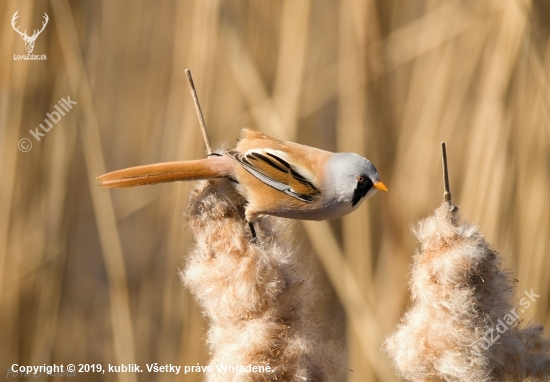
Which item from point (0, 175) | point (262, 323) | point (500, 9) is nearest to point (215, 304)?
point (262, 323)

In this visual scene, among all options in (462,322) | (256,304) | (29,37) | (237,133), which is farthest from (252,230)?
(29,37)

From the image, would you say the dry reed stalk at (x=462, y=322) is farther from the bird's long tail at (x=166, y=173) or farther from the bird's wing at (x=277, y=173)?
the bird's long tail at (x=166, y=173)

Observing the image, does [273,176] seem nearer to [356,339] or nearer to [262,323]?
[262,323]

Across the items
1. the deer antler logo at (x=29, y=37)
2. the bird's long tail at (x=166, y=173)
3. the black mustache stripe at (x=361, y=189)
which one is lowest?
the black mustache stripe at (x=361, y=189)

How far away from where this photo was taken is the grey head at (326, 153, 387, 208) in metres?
1.54

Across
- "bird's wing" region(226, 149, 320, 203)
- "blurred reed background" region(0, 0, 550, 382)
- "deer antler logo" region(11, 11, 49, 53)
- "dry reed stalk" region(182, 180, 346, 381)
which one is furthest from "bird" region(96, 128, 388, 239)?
"deer antler logo" region(11, 11, 49, 53)

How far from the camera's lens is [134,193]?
2.21 meters

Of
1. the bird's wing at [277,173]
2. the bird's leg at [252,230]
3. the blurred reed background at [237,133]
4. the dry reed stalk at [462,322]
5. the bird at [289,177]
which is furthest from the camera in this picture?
the blurred reed background at [237,133]

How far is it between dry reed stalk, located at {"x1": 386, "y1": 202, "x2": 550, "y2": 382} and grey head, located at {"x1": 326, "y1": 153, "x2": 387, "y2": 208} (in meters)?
0.38

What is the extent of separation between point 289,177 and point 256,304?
529 millimetres

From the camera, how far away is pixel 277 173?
5.39 feet

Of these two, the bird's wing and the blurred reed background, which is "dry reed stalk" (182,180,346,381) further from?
the blurred reed background

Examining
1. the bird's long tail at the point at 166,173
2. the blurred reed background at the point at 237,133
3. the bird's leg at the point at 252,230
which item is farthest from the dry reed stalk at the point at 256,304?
the blurred reed background at the point at 237,133

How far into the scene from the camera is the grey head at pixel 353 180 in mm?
1544
